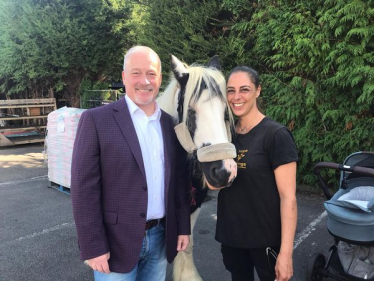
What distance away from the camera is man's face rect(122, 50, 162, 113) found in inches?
61.0

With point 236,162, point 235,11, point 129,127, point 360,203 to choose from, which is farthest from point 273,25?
point 129,127

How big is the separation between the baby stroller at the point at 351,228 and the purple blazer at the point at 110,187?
1790 mm

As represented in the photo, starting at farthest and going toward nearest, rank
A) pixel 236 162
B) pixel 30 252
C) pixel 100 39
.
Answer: pixel 100 39 → pixel 30 252 → pixel 236 162

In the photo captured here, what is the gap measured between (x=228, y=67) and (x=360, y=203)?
163 inches

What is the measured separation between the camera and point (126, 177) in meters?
1.51

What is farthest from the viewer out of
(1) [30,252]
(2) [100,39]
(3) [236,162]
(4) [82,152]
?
(2) [100,39]

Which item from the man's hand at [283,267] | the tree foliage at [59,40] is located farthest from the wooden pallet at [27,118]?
the man's hand at [283,267]

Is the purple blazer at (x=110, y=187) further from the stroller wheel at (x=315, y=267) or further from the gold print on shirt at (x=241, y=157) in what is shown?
the stroller wheel at (x=315, y=267)

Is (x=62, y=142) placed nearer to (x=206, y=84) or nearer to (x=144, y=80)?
(x=206, y=84)

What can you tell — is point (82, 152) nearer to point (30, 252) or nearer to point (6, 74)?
point (30, 252)

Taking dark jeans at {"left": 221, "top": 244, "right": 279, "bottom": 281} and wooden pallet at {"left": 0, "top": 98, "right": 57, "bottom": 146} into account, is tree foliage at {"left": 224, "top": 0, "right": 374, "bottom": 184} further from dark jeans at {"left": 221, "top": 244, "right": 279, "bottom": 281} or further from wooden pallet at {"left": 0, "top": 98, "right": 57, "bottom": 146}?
wooden pallet at {"left": 0, "top": 98, "right": 57, "bottom": 146}

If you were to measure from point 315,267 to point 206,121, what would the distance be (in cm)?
193

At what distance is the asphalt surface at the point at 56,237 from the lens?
3.09 metres

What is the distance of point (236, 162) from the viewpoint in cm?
178
